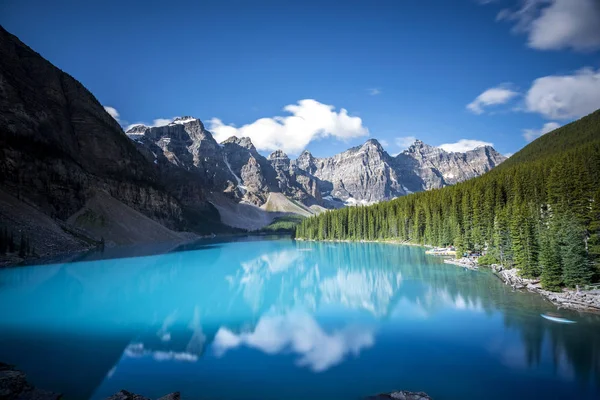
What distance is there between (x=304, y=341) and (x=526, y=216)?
2724 cm

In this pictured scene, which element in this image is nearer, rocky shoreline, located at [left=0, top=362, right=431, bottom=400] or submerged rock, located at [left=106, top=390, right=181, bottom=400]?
submerged rock, located at [left=106, top=390, right=181, bottom=400]

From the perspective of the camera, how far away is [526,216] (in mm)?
33438

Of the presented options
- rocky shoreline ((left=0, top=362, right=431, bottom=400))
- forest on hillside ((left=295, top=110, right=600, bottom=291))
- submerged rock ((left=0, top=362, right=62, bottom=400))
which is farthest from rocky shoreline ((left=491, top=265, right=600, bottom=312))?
submerged rock ((left=0, top=362, right=62, bottom=400))

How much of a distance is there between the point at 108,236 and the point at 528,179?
321 ft

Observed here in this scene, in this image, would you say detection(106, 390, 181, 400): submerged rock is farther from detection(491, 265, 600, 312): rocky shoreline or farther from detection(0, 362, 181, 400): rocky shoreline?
detection(491, 265, 600, 312): rocky shoreline

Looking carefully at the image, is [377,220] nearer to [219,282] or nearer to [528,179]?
[528,179]

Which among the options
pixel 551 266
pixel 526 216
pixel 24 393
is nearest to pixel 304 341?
pixel 24 393

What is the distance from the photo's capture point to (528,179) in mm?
53281

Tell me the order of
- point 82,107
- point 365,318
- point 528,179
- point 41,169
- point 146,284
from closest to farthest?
point 365,318 → point 146,284 → point 528,179 → point 41,169 → point 82,107

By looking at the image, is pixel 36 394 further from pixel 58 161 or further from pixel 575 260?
pixel 58 161

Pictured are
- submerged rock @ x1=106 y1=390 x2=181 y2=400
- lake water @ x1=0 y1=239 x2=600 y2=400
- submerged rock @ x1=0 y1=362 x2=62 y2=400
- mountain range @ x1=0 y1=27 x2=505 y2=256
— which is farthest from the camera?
mountain range @ x1=0 y1=27 x2=505 y2=256

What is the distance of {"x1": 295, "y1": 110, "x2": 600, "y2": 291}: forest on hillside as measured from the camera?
25795 mm

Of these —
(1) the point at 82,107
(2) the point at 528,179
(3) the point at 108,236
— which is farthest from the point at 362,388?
(1) the point at 82,107

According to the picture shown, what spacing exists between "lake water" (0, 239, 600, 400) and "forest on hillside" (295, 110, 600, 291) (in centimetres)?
410
